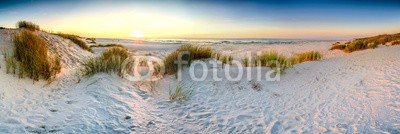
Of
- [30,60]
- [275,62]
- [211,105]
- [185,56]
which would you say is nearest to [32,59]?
[30,60]

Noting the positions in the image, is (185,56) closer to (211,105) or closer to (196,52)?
(196,52)

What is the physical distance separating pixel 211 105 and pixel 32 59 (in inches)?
140

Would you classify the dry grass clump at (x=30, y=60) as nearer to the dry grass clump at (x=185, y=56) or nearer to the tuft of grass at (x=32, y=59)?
the tuft of grass at (x=32, y=59)

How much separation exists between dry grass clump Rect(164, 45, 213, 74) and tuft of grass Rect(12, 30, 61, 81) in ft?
8.47

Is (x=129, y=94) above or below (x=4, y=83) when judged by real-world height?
below

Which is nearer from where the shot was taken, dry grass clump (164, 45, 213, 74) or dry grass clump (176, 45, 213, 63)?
dry grass clump (164, 45, 213, 74)

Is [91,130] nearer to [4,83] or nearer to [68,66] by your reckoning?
[4,83]

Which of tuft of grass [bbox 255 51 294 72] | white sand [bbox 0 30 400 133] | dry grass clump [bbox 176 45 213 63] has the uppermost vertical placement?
dry grass clump [bbox 176 45 213 63]

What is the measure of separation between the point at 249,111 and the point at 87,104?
2575 millimetres

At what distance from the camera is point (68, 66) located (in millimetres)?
7297

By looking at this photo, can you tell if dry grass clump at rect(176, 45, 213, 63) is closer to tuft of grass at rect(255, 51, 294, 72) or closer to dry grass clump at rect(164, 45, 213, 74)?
dry grass clump at rect(164, 45, 213, 74)

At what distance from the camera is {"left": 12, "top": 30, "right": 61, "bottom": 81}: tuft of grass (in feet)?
16.9

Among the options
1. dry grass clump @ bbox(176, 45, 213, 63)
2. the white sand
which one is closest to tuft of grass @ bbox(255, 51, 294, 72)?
A: the white sand

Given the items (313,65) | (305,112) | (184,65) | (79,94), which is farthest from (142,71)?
(313,65)
